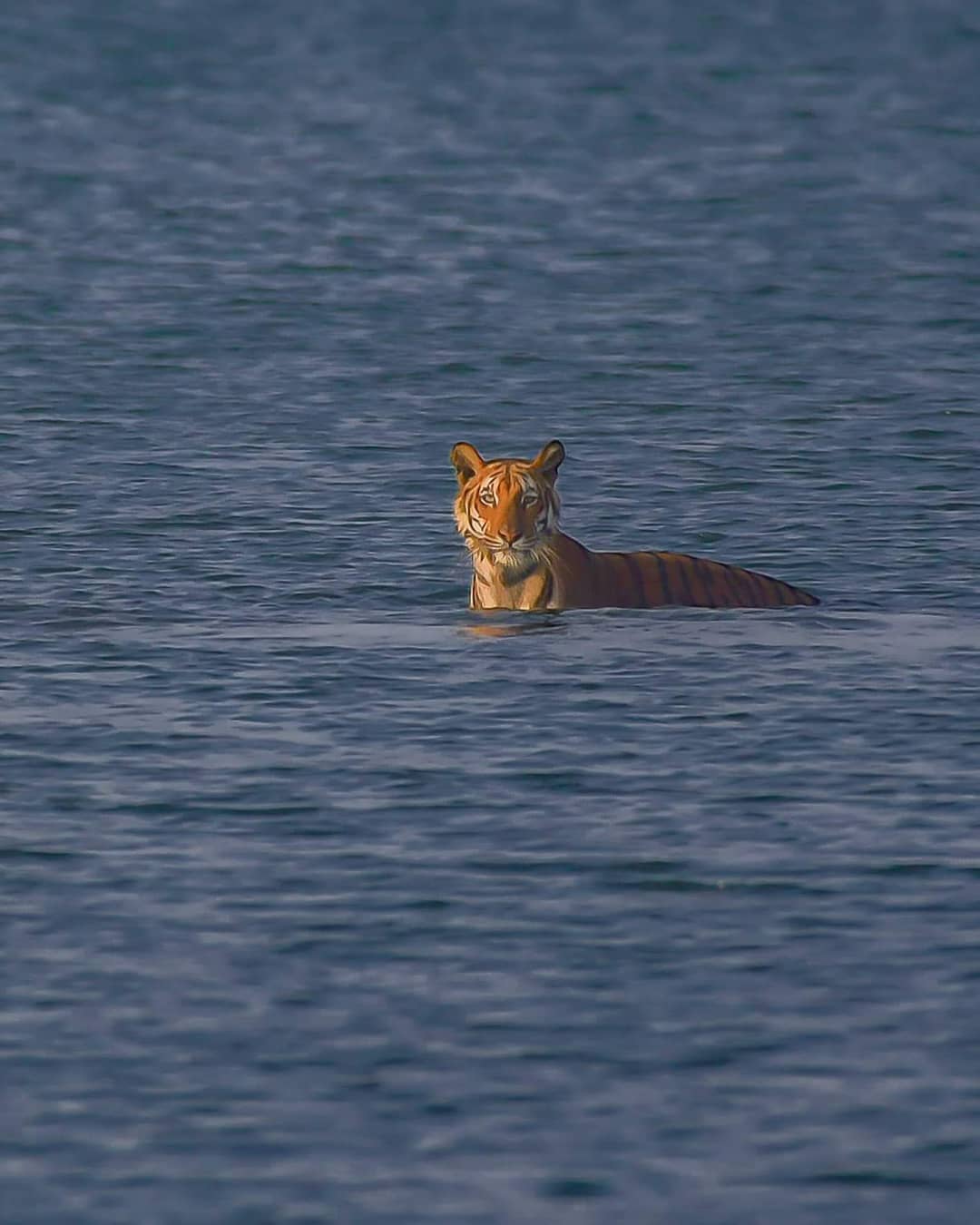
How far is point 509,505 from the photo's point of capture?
2273 centimetres

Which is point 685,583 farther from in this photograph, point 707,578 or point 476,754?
point 476,754

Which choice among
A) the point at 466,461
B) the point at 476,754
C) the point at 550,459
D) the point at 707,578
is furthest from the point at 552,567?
the point at 476,754

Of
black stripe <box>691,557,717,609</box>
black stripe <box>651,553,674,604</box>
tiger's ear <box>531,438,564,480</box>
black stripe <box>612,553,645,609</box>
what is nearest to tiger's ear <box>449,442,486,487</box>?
tiger's ear <box>531,438,564,480</box>

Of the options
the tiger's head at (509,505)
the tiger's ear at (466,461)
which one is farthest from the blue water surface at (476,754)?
the tiger's ear at (466,461)

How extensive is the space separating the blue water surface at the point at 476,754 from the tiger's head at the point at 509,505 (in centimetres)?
57

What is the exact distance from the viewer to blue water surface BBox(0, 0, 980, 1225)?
13.5m

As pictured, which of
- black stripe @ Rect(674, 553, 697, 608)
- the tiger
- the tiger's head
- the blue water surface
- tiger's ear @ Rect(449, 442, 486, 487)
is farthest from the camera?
black stripe @ Rect(674, 553, 697, 608)

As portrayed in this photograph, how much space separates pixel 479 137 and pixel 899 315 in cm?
2972

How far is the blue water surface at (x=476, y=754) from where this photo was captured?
13.5 metres

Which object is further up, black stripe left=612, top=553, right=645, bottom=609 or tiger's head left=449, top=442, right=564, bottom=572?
tiger's head left=449, top=442, right=564, bottom=572

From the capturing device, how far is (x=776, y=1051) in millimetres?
14344

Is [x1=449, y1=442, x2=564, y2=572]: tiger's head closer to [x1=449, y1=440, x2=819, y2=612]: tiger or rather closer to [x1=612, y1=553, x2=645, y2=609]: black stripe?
[x1=449, y1=440, x2=819, y2=612]: tiger

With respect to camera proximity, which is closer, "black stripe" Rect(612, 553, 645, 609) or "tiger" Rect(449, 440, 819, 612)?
"tiger" Rect(449, 440, 819, 612)

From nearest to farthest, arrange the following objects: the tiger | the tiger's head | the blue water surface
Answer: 1. the blue water surface
2. the tiger's head
3. the tiger
